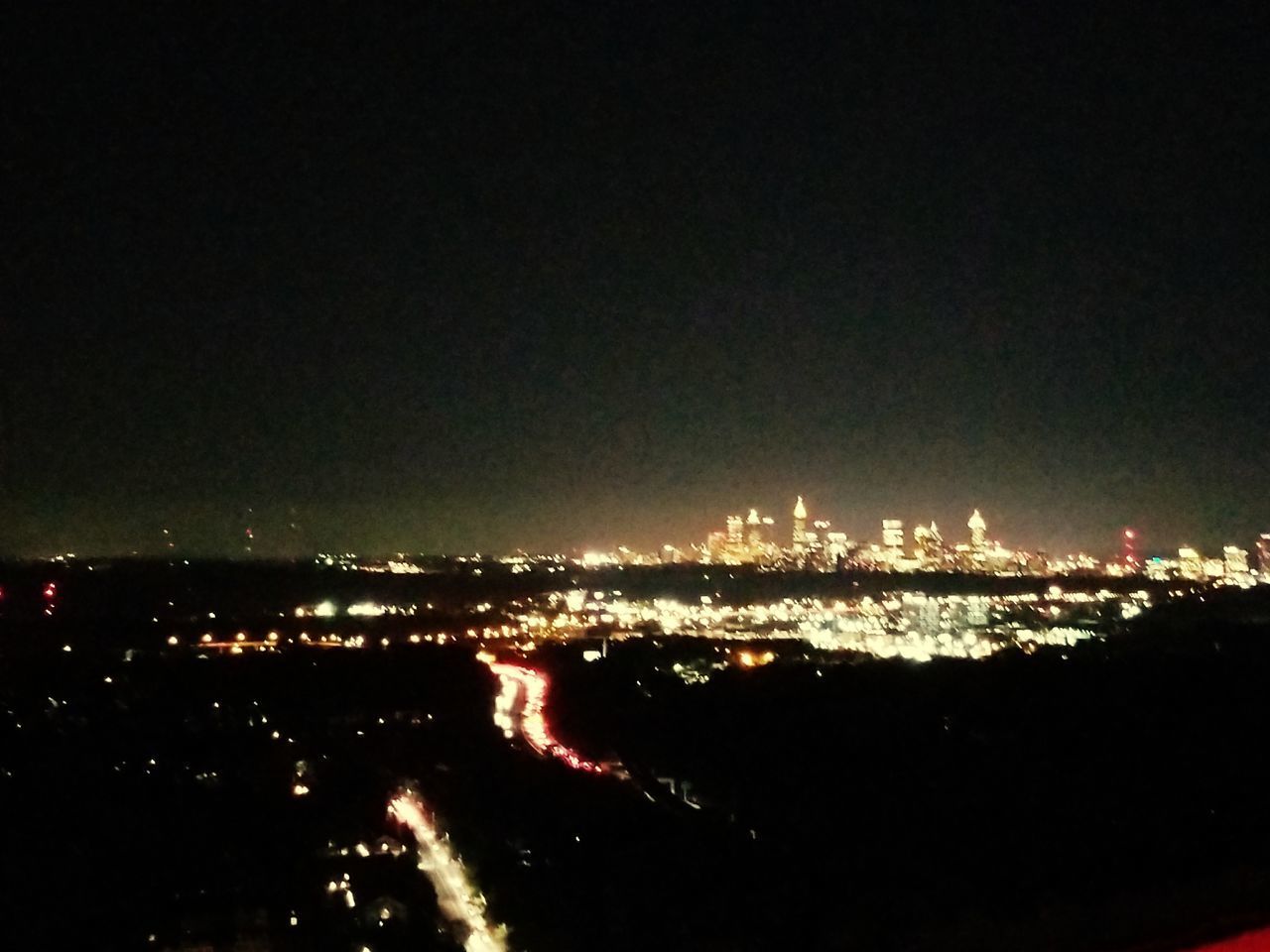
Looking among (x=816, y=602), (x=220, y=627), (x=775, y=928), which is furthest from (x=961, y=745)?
(x=816, y=602)

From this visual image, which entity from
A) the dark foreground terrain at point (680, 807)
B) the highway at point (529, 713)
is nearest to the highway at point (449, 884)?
the dark foreground terrain at point (680, 807)

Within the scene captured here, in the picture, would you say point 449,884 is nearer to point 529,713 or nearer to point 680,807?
point 680,807

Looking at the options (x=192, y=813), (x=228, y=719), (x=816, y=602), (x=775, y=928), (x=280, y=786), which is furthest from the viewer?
(x=816, y=602)

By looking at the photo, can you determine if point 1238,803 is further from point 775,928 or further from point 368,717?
point 368,717

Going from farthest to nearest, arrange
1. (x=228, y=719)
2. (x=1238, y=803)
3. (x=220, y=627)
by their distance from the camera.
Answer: (x=220, y=627)
(x=228, y=719)
(x=1238, y=803)

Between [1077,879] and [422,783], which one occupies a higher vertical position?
[1077,879]

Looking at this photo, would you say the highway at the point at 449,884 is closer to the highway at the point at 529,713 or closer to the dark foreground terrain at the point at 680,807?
the dark foreground terrain at the point at 680,807

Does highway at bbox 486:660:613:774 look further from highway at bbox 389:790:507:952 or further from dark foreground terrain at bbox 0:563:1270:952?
highway at bbox 389:790:507:952

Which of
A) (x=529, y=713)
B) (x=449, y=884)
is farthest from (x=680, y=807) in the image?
(x=529, y=713)
